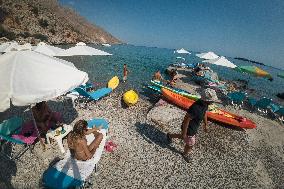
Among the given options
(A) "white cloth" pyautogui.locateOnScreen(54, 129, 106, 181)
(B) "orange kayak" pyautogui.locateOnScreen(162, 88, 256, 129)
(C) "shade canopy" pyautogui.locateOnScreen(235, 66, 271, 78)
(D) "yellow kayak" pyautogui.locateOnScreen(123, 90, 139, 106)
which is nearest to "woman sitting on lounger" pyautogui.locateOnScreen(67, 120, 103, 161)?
(A) "white cloth" pyautogui.locateOnScreen(54, 129, 106, 181)

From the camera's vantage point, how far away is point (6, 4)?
234ft

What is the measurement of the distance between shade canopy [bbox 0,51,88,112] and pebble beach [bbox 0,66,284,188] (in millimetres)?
2699

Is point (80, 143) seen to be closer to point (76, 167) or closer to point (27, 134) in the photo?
point (76, 167)

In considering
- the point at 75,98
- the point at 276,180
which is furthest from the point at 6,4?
the point at 276,180

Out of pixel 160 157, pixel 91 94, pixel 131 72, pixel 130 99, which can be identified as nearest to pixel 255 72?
pixel 130 99

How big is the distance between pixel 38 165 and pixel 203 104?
5.84 m

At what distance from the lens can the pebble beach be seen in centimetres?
678

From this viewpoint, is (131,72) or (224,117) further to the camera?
(131,72)

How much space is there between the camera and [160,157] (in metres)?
8.05

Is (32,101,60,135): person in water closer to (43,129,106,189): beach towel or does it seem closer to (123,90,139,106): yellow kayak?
(43,129,106,189): beach towel

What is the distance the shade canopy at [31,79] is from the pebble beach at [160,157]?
106 inches

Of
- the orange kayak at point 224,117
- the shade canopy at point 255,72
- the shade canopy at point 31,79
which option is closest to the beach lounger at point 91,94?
the orange kayak at point 224,117

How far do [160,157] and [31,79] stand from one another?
16.9ft

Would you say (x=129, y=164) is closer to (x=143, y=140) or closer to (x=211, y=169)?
(x=143, y=140)
